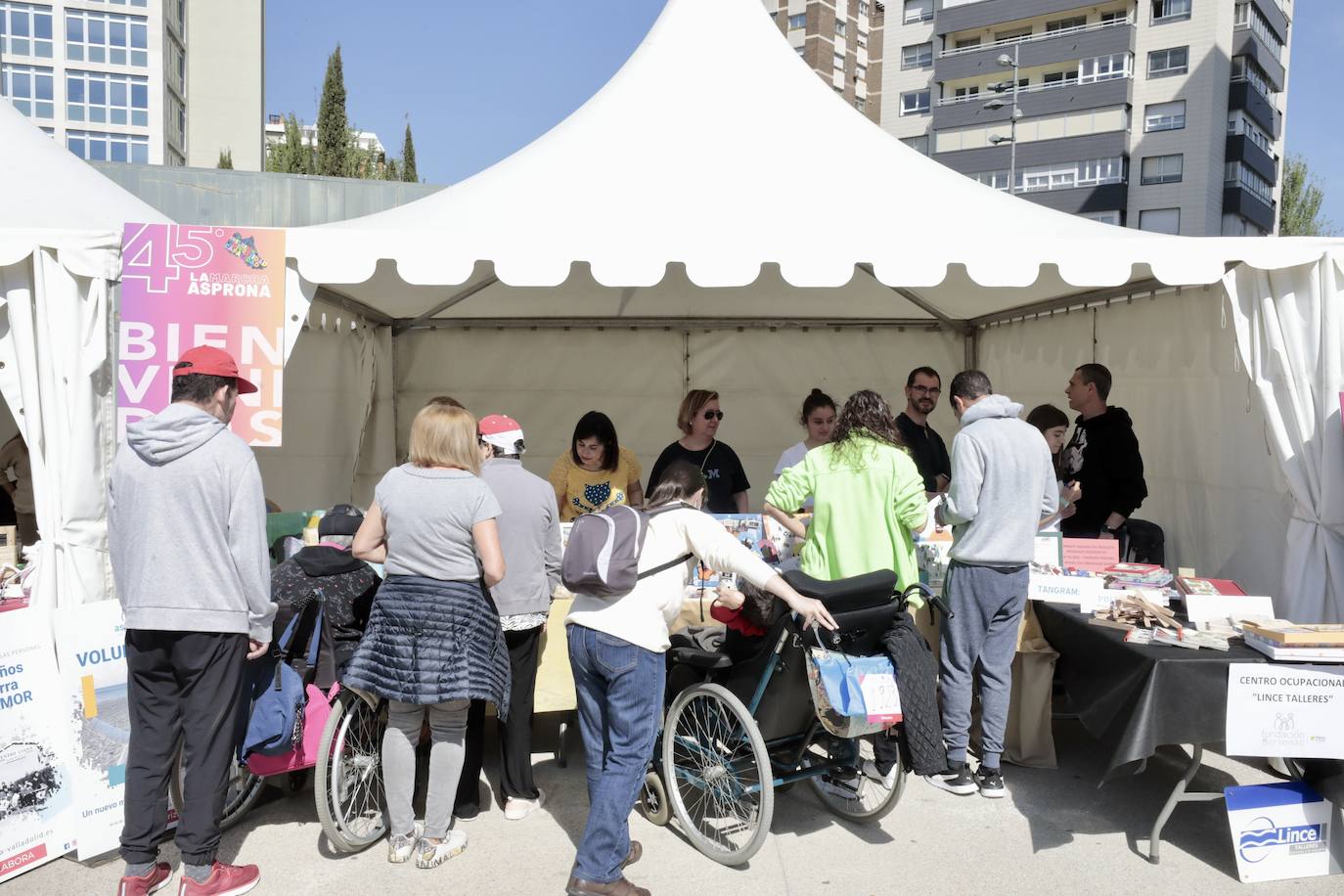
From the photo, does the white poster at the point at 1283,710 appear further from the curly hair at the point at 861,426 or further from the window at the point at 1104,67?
the window at the point at 1104,67

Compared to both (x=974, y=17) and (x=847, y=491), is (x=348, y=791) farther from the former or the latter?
(x=974, y=17)

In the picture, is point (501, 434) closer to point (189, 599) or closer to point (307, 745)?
point (189, 599)

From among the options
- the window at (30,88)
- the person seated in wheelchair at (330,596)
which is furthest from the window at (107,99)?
the person seated in wheelchair at (330,596)

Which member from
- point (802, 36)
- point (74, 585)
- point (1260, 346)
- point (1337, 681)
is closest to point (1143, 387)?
point (1260, 346)

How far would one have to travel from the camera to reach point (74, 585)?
126 inches

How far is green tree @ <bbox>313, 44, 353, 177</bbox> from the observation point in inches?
1201

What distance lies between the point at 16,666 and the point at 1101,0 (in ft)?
131

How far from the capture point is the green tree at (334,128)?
30500 mm

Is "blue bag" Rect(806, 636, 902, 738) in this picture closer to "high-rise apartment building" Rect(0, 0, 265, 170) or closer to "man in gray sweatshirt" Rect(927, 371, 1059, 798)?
"man in gray sweatshirt" Rect(927, 371, 1059, 798)

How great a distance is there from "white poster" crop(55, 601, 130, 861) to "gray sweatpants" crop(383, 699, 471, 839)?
802 mm

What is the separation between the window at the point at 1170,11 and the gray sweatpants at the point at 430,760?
38.8 meters

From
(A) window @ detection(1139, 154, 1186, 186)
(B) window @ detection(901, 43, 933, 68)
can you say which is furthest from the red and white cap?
(B) window @ detection(901, 43, 933, 68)

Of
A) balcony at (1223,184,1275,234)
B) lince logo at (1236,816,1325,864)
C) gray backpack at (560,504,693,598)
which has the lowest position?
lince logo at (1236,816,1325,864)

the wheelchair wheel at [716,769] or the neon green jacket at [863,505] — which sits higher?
the neon green jacket at [863,505]
